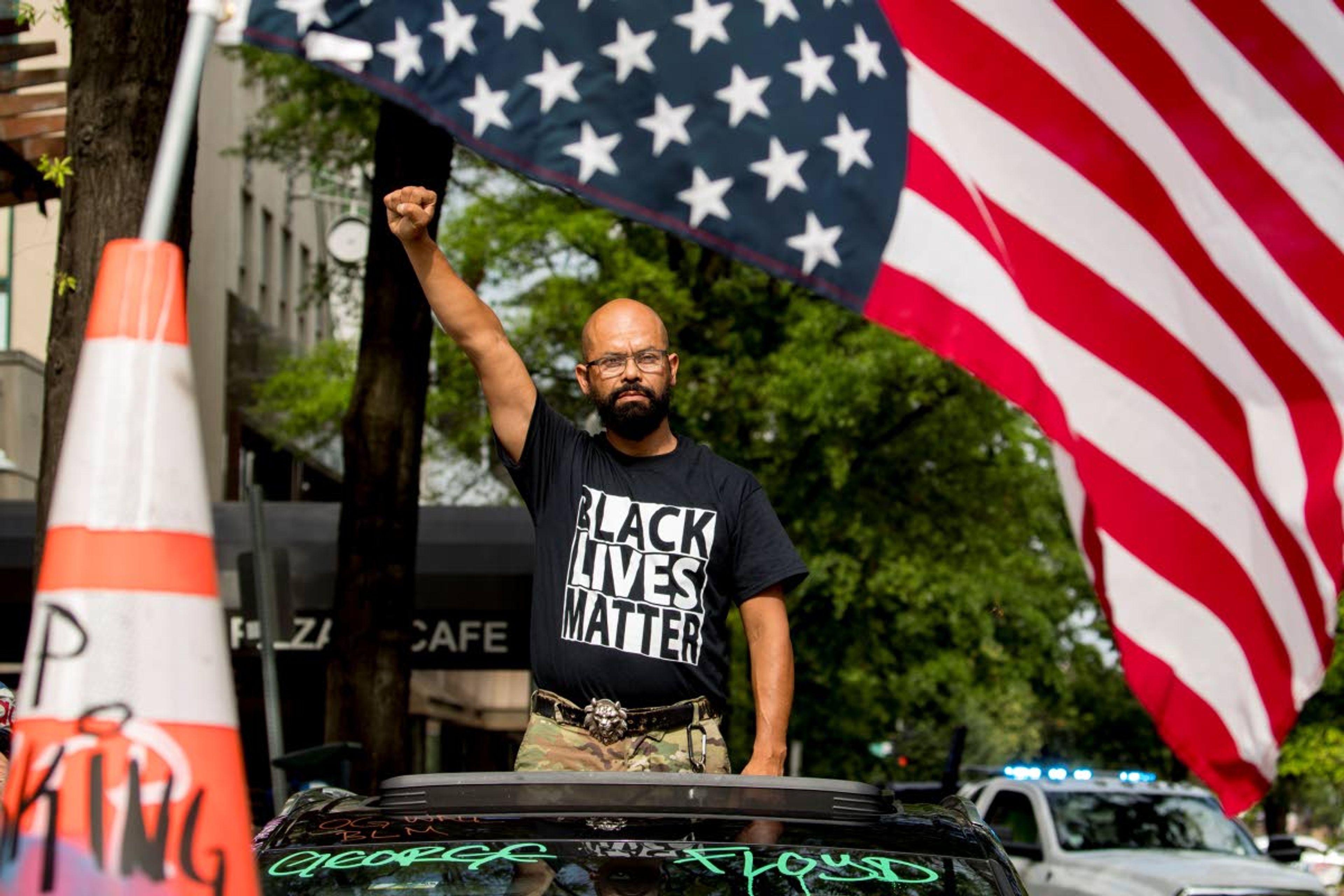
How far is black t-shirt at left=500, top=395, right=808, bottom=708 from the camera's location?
457 centimetres

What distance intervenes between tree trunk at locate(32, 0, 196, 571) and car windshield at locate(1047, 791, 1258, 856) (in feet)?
28.5

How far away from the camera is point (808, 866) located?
3.34 m

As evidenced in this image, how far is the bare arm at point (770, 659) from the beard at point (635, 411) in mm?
463

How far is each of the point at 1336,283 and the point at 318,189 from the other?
1064 inches

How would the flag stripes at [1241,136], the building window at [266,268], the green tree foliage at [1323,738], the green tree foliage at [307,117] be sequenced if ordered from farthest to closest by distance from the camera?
1. the green tree foliage at [1323,738]
2. the building window at [266,268]
3. the green tree foliage at [307,117]
4. the flag stripes at [1241,136]

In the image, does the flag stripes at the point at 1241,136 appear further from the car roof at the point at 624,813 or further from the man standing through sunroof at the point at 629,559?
the car roof at the point at 624,813

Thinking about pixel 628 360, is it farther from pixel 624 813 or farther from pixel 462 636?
pixel 462 636

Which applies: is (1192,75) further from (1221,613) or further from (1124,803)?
(1124,803)

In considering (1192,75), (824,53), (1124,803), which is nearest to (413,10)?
(824,53)

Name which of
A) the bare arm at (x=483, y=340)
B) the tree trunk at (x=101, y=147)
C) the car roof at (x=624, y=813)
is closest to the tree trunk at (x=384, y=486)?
the tree trunk at (x=101, y=147)

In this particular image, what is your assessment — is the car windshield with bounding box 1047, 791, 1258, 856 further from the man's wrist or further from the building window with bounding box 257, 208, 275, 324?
the building window with bounding box 257, 208, 275, 324

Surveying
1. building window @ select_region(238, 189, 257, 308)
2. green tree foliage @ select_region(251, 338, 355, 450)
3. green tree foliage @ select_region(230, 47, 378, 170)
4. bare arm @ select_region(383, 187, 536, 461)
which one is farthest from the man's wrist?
building window @ select_region(238, 189, 257, 308)

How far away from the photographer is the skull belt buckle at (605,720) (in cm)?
455

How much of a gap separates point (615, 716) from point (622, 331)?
884mm
